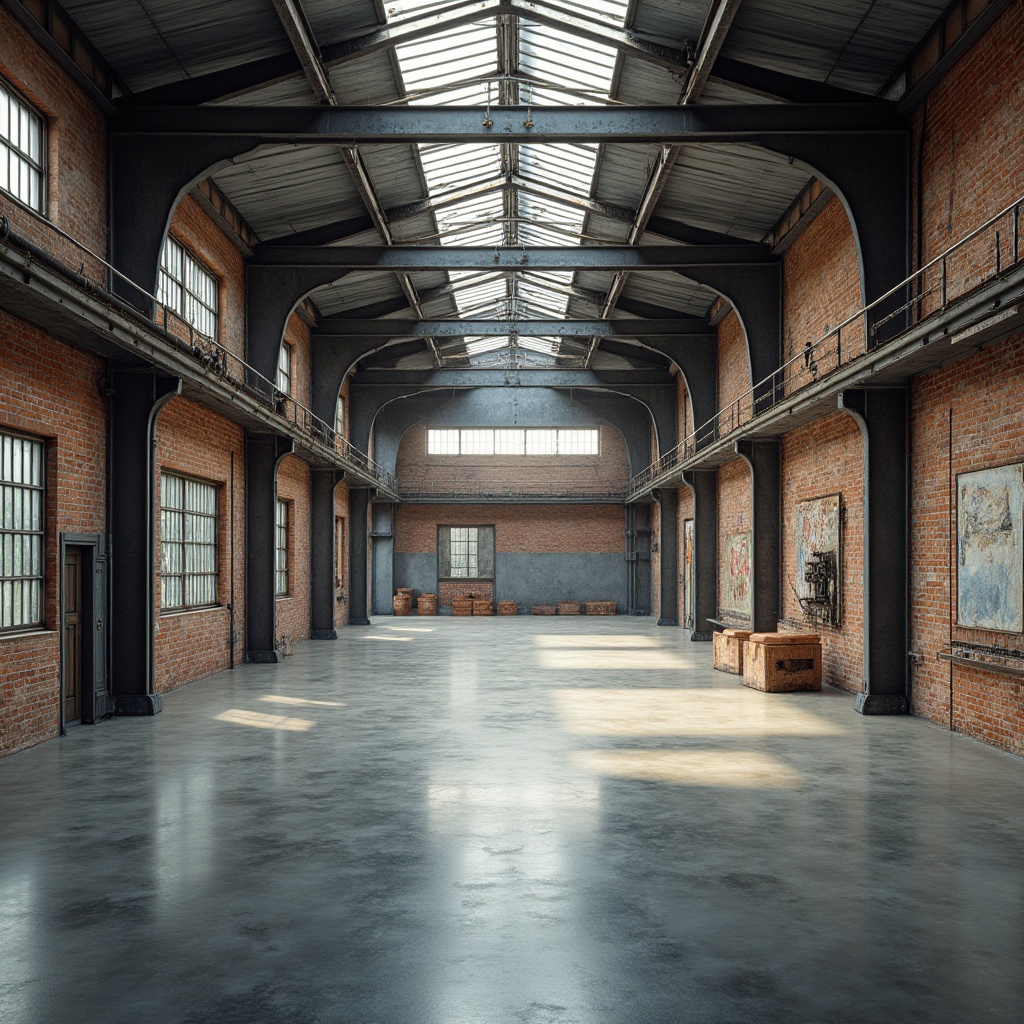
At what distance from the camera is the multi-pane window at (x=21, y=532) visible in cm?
912

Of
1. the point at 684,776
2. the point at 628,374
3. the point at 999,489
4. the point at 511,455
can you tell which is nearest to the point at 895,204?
the point at 999,489

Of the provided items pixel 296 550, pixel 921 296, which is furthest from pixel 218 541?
pixel 921 296

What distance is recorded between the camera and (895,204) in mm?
11414

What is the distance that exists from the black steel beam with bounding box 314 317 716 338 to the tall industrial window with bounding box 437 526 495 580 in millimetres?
12162

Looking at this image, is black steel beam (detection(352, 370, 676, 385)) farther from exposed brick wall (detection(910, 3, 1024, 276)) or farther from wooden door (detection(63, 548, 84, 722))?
wooden door (detection(63, 548, 84, 722))

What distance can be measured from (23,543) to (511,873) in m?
6.59

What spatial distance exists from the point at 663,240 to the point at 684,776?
11.8 metres

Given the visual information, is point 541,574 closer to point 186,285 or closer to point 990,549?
point 186,285

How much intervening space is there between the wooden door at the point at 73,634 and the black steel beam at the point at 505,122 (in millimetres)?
5173

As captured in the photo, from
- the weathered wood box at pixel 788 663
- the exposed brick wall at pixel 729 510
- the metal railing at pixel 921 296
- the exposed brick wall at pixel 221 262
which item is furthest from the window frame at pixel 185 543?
the exposed brick wall at pixel 729 510

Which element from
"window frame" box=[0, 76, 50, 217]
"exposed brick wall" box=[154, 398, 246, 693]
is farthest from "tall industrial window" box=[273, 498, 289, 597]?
"window frame" box=[0, 76, 50, 217]

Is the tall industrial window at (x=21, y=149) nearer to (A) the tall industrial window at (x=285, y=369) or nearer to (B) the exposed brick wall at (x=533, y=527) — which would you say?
(A) the tall industrial window at (x=285, y=369)

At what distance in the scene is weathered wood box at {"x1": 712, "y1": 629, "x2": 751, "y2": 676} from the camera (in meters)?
15.2

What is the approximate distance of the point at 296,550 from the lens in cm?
2122
